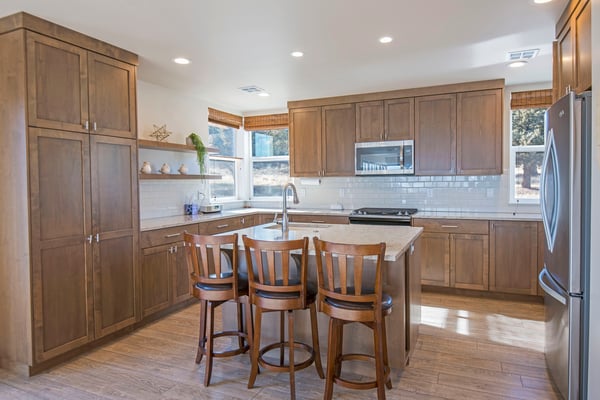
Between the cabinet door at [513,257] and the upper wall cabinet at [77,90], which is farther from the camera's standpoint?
the cabinet door at [513,257]

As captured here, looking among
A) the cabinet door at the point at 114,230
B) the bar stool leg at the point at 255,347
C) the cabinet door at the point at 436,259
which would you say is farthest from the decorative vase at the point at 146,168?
the cabinet door at the point at 436,259

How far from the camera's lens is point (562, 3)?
258 cm

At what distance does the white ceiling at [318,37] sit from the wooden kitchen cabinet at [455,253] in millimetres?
1693

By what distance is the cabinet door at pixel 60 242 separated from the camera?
270cm

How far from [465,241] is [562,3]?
2578 mm

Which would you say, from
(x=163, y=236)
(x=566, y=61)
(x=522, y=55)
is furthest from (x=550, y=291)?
(x=163, y=236)

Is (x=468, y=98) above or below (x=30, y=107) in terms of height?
above

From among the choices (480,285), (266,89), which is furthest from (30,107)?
(480,285)

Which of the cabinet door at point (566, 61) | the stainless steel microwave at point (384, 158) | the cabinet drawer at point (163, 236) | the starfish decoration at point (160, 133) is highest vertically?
the cabinet door at point (566, 61)

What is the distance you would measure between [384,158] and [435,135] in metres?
0.68

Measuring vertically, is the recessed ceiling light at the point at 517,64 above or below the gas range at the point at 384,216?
above

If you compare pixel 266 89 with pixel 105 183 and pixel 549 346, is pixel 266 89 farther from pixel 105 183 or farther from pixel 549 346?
pixel 549 346

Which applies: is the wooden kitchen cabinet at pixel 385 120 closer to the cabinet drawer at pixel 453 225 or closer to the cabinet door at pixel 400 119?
the cabinet door at pixel 400 119

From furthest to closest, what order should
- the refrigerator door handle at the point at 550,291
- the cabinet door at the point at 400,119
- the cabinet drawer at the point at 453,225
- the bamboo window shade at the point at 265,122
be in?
the bamboo window shade at the point at 265,122
the cabinet door at the point at 400,119
the cabinet drawer at the point at 453,225
the refrigerator door handle at the point at 550,291
